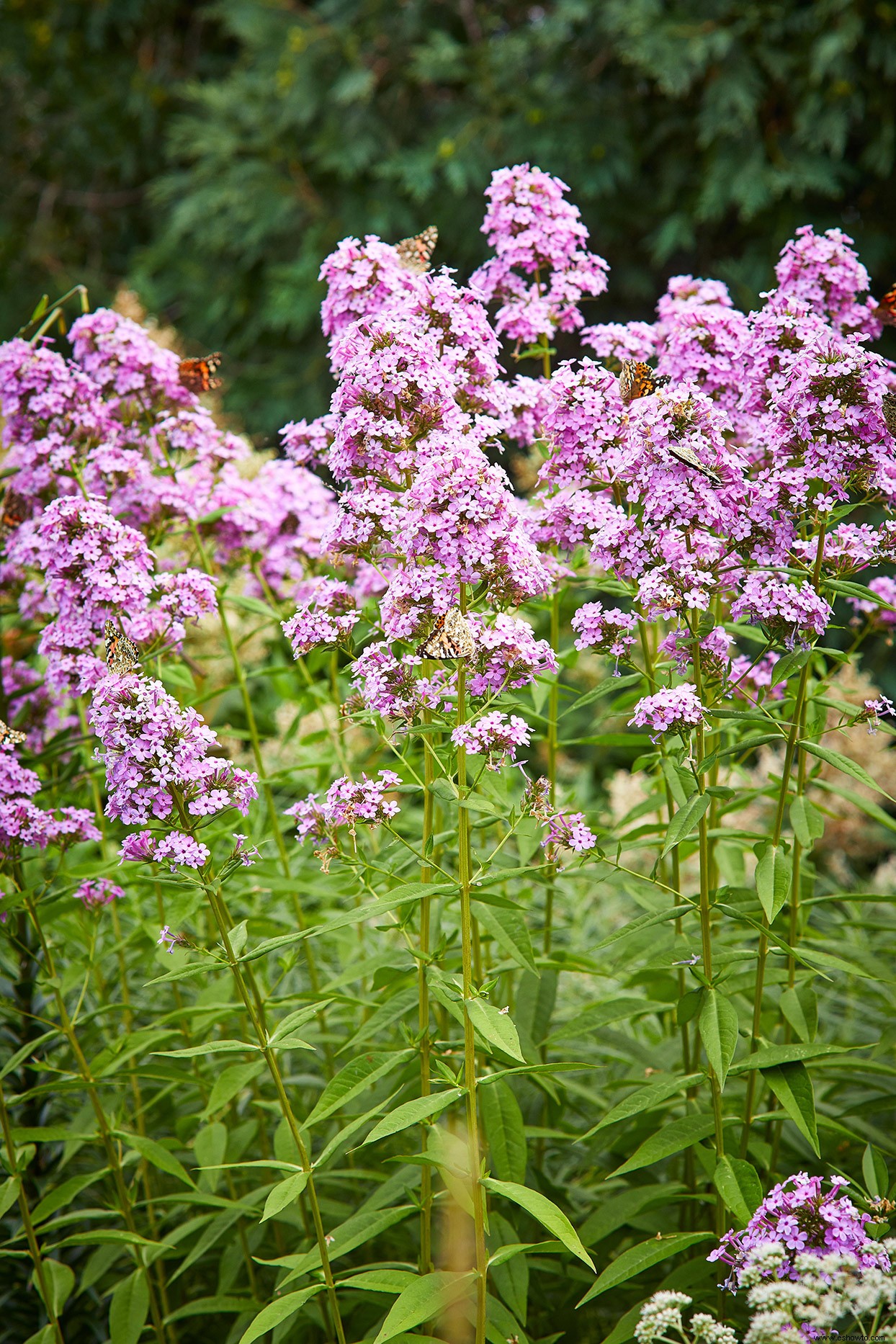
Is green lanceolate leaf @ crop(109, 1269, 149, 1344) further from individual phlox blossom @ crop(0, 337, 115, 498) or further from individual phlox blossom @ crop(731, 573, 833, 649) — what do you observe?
individual phlox blossom @ crop(731, 573, 833, 649)

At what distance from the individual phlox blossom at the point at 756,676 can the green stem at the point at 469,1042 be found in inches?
23.4

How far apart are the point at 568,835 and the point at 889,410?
105 cm

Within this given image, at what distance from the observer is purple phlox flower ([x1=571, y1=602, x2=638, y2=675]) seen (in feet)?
7.97

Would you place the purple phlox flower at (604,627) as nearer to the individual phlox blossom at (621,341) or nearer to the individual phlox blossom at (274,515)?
the individual phlox blossom at (621,341)

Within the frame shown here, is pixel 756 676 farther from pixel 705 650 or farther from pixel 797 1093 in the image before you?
pixel 797 1093

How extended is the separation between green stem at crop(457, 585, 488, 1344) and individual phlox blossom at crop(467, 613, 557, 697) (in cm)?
4

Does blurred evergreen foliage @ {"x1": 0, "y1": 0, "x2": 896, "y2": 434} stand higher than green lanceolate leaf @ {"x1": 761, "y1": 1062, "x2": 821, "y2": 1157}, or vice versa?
blurred evergreen foliage @ {"x1": 0, "y1": 0, "x2": 896, "y2": 434}

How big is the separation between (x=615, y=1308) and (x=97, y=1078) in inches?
55.9

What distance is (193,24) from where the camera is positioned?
34.4ft

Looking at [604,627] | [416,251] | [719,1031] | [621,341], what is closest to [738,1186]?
[719,1031]

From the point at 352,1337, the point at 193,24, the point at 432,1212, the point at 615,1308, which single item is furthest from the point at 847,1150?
the point at 193,24

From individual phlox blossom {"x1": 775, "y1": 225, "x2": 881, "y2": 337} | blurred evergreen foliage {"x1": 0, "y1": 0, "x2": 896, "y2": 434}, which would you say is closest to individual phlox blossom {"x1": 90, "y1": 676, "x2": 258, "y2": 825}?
individual phlox blossom {"x1": 775, "y1": 225, "x2": 881, "y2": 337}

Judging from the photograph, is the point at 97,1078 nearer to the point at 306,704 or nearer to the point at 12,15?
the point at 306,704

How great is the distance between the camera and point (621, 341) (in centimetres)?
292
